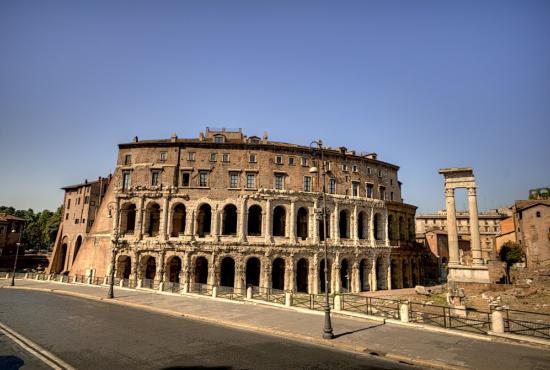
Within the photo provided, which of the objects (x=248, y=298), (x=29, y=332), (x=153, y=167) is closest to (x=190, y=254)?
(x=153, y=167)

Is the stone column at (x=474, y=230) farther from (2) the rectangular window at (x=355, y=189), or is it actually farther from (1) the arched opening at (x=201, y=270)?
(1) the arched opening at (x=201, y=270)

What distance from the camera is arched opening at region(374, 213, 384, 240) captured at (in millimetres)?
39875

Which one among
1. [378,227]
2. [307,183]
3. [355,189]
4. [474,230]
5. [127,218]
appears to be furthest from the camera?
[378,227]

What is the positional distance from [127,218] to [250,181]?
14.9 metres

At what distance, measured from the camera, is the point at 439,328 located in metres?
13.7

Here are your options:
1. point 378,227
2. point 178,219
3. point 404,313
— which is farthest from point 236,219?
point 404,313

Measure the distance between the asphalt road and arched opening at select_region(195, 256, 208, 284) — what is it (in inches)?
629

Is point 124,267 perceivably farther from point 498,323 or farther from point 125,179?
point 498,323

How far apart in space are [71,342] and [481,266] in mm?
27417

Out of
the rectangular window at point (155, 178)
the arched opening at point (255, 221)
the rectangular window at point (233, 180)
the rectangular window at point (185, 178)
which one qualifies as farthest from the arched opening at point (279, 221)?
the rectangular window at point (155, 178)

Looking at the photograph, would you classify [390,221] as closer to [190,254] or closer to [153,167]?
[190,254]

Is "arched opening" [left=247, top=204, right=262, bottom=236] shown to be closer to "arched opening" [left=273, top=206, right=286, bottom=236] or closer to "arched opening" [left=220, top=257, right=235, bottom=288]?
"arched opening" [left=273, top=206, right=286, bottom=236]

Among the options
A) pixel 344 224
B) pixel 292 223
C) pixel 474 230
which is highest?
pixel 344 224

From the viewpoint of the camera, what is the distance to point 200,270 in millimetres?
33875
